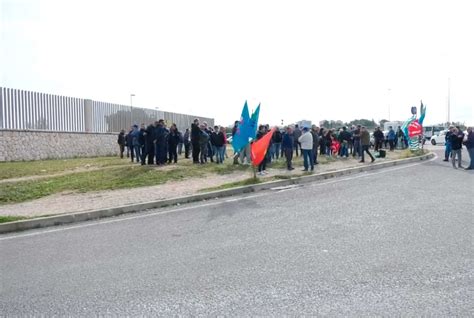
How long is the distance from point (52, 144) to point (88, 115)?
4.81 meters

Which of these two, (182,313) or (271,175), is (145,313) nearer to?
(182,313)

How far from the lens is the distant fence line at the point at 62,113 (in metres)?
25.1

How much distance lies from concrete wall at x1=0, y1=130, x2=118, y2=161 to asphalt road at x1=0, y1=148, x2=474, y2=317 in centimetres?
1732

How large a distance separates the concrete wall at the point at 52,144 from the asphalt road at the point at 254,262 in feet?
56.8

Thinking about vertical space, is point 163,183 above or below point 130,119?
below

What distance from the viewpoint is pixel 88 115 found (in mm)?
31812

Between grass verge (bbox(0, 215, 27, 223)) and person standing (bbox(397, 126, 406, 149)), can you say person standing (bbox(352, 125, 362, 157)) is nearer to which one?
person standing (bbox(397, 126, 406, 149))

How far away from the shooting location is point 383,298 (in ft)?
15.8

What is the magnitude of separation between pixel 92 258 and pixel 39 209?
4.87 m

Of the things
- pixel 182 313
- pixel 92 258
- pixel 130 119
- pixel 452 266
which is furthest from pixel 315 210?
pixel 130 119

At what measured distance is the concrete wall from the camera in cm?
2442

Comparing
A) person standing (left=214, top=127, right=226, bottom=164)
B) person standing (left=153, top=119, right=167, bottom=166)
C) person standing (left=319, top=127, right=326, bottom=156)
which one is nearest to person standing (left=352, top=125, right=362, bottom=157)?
person standing (left=319, top=127, right=326, bottom=156)

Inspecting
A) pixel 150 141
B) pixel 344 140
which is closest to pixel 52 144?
pixel 150 141

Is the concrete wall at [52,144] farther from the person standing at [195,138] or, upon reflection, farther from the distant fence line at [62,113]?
the person standing at [195,138]
